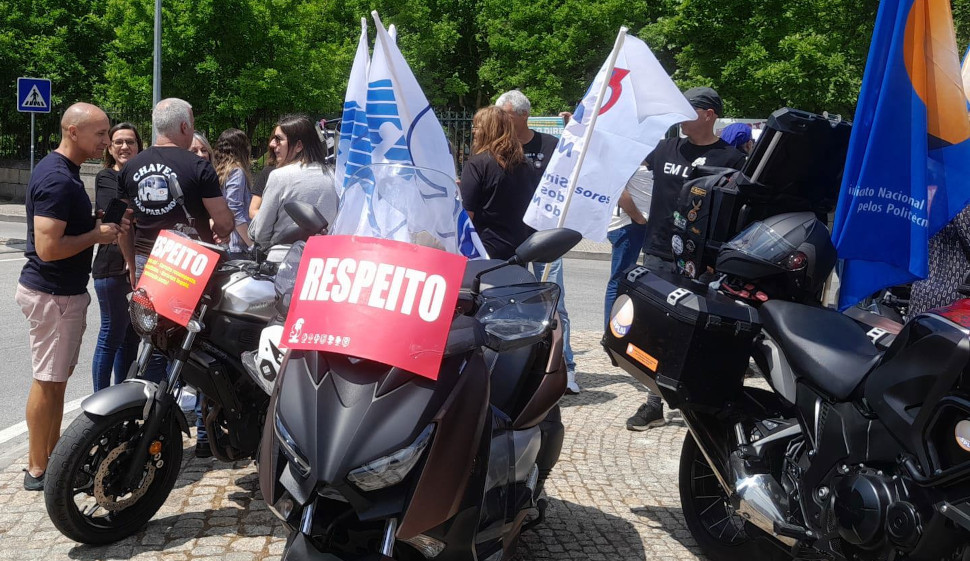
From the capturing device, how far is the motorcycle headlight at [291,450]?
8.44 ft

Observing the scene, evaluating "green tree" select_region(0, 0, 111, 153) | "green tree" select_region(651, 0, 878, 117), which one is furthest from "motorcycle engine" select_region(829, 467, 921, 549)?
"green tree" select_region(651, 0, 878, 117)

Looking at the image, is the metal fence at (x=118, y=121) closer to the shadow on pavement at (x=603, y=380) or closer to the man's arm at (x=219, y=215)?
the shadow on pavement at (x=603, y=380)

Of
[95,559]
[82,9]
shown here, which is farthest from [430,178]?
[82,9]

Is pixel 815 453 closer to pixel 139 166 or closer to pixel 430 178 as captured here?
pixel 430 178

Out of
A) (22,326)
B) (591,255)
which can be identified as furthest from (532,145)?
(591,255)

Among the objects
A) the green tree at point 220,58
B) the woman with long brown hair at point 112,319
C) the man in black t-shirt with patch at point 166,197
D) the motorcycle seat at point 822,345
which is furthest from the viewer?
the green tree at point 220,58

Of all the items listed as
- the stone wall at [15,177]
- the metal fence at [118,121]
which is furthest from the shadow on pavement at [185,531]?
the stone wall at [15,177]

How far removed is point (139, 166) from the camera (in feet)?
16.5

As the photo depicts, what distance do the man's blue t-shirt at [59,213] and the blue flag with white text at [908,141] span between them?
3.41 meters

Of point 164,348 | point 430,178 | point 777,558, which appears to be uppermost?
point 430,178

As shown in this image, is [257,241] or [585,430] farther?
[585,430]

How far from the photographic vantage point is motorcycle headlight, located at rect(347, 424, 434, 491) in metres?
2.51

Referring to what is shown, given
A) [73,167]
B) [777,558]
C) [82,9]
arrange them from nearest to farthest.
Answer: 1. [777,558]
2. [73,167]
3. [82,9]

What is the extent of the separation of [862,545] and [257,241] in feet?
11.9
